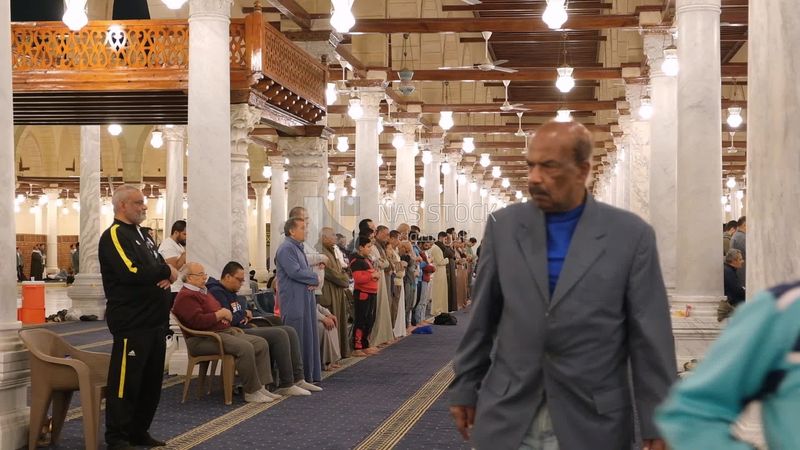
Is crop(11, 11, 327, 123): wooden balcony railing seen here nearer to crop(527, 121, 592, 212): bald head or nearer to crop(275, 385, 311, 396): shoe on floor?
crop(275, 385, 311, 396): shoe on floor

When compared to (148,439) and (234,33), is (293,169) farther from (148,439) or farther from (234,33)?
(148,439)

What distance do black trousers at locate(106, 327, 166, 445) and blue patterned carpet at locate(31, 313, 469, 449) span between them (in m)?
0.37

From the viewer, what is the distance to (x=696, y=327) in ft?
31.3

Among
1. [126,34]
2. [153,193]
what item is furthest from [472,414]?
[153,193]

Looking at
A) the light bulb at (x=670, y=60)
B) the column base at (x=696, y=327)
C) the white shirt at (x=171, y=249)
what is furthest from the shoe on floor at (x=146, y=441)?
the light bulb at (x=670, y=60)

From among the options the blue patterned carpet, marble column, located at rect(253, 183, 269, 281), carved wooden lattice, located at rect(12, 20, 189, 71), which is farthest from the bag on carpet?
marble column, located at rect(253, 183, 269, 281)

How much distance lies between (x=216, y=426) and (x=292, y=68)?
21.4ft

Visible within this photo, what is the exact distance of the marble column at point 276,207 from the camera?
23969 millimetres

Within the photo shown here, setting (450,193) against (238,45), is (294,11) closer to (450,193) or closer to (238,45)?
(238,45)

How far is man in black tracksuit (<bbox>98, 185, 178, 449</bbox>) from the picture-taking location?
6312mm

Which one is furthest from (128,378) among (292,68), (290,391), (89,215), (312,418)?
(89,215)

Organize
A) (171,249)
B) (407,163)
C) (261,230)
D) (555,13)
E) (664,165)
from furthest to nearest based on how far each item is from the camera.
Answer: (261,230) → (407,163) → (664,165) → (555,13) → (171,249)

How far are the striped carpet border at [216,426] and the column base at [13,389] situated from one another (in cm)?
87

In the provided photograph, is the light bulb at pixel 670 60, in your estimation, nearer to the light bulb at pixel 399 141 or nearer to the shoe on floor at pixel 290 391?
the shoe on floor at pixel 290 391
